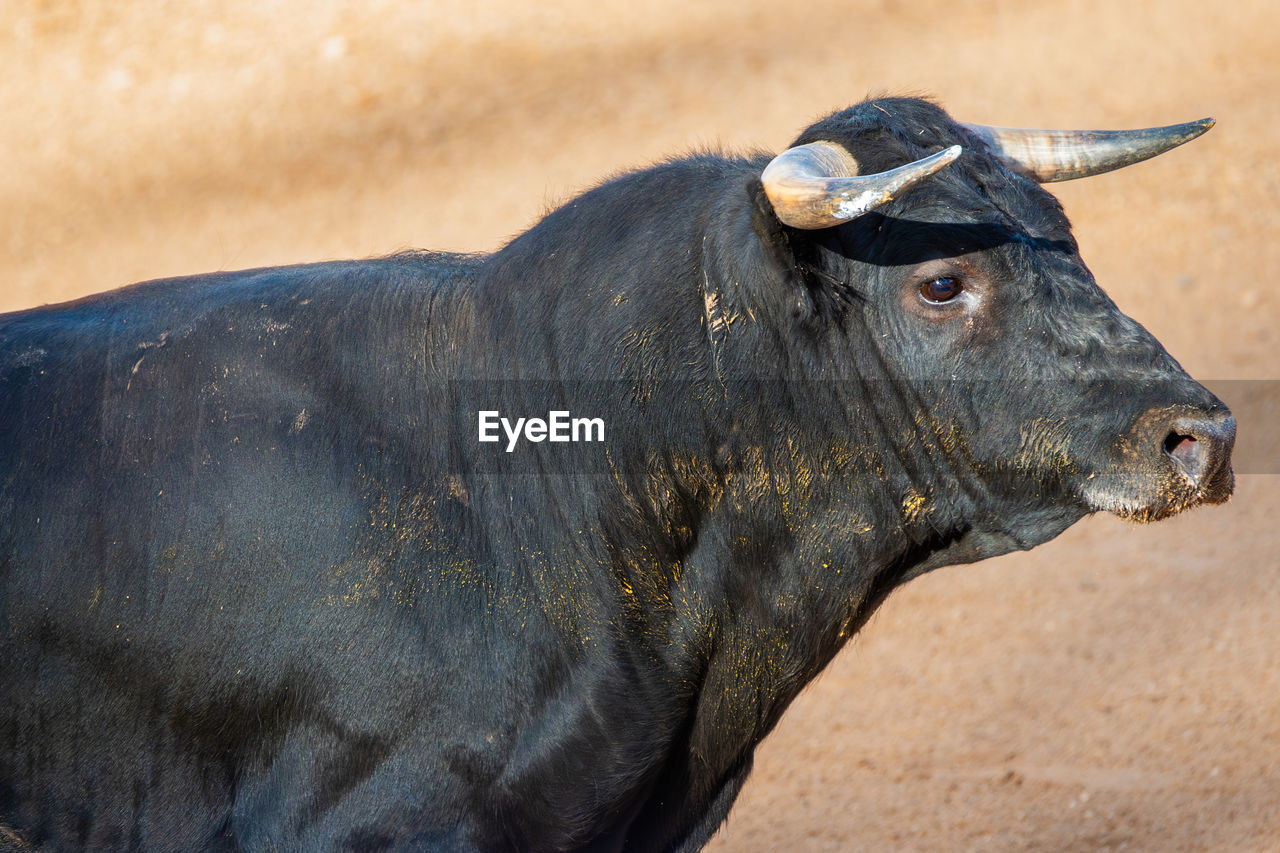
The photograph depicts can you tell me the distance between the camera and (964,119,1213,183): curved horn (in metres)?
4.54

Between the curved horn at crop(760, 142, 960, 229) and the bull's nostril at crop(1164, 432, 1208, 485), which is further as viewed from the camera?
the bull's nostril at crop(1164, 432, 1208, 485)

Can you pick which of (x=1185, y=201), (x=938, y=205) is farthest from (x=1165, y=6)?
(x=938, y=205)

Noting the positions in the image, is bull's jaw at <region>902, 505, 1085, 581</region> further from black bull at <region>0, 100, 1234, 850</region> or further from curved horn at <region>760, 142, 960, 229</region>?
curved horn at <region>760, 142, 960, 229</region>

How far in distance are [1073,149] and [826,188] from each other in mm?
1313

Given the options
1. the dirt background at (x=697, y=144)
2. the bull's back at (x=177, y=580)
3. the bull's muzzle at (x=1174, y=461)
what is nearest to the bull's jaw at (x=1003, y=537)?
the bull's muzzle at (x=1174, y=461)

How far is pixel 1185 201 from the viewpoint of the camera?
493 inches

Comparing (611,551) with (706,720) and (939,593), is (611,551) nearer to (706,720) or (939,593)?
(706,720)

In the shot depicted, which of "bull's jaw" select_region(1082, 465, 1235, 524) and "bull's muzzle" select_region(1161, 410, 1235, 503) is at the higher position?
"bull's muzzle" select_region(1161, 410, 1235, 503)

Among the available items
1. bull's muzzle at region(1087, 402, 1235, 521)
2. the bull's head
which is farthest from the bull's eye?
bull's muzzle at region(1087, 402, 1235, 521)

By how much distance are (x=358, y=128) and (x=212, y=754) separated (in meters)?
11.4

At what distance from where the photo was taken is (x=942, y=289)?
4.08 meters

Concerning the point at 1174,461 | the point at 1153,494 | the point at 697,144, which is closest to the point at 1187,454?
the point at 1174,461

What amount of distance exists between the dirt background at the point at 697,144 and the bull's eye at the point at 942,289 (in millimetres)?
4556

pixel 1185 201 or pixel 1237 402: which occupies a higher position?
pixel 1185 201
